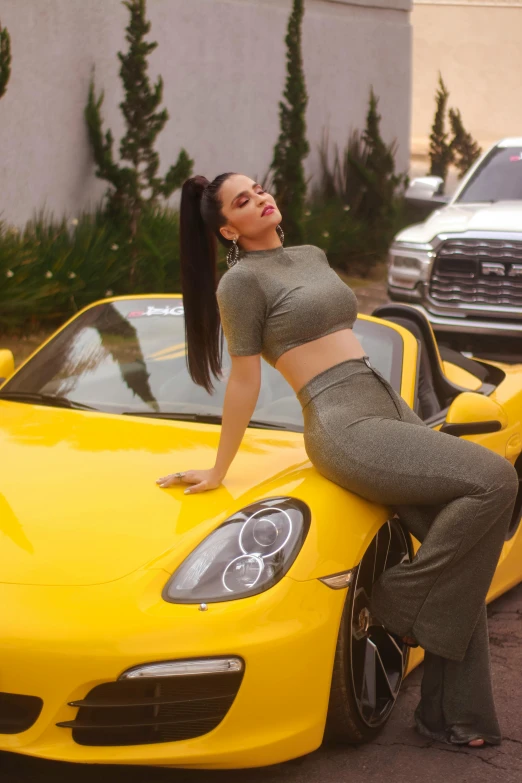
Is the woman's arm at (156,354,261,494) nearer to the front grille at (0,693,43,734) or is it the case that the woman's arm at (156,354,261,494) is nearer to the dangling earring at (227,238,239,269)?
the dangling earring at (227,238,239,269)

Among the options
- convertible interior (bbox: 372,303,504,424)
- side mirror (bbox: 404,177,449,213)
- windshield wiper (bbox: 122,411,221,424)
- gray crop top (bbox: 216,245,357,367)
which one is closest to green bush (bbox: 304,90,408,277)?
side mirror (bbox: 404,177,449,213)

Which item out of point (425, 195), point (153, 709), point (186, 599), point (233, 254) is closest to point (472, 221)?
point (425, 195)

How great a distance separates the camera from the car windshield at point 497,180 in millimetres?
10227

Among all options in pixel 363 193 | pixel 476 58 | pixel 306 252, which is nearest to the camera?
pixel 306 252

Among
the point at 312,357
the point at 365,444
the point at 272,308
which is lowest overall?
the point at 365,444

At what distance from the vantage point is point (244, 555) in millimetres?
3238

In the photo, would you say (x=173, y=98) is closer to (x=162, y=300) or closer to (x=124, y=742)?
(x=162, y=300)

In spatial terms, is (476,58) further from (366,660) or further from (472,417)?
(366,660)

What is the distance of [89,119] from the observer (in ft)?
39.0

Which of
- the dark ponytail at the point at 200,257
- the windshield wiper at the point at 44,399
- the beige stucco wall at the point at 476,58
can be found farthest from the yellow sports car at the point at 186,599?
the beige stucco wall at the point at 476,58

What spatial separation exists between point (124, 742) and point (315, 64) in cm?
1474

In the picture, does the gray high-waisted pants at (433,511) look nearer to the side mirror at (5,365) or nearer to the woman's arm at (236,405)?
the woman's arm at (236,405)

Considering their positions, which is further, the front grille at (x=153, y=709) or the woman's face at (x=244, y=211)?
the woman's face at (x=244, y=211)

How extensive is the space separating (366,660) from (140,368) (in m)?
1.63
